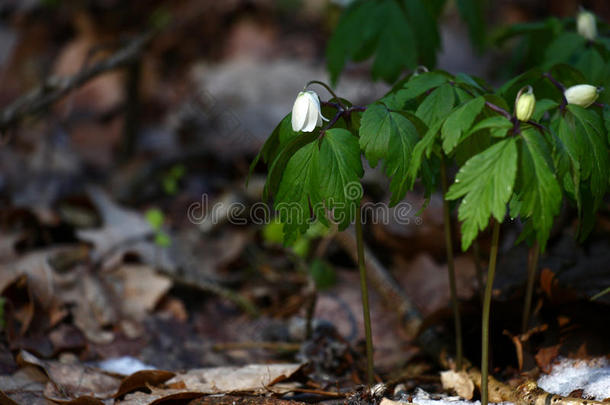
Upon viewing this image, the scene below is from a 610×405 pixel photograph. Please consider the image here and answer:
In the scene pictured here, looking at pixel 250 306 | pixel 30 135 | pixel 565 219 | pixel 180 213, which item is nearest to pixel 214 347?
pixel 250 306

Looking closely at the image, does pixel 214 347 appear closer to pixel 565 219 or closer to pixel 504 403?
pixel 504 403

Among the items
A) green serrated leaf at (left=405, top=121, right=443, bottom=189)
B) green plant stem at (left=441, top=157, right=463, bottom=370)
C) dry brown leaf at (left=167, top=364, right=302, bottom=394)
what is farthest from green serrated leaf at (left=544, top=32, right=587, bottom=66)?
dry brown leaf at (left=167, top=364, right=302, bottom=394)

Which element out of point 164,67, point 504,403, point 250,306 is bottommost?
point 504,403

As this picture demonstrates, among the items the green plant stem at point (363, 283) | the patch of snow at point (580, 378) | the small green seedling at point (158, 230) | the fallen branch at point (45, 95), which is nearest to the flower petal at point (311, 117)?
the green plant stem at point (363, 283)

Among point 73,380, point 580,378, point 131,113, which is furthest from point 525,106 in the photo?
point 131,113

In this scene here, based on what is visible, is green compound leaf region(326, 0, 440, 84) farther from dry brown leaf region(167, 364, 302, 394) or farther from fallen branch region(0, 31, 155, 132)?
fallen branch region(0, 31, 155, 132)

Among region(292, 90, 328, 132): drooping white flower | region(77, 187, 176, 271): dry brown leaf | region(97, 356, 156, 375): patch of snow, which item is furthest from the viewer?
region(77, 187, 176, 271): dry brown leaf

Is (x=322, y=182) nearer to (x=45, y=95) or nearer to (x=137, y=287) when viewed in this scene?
(x=137, y=287)
